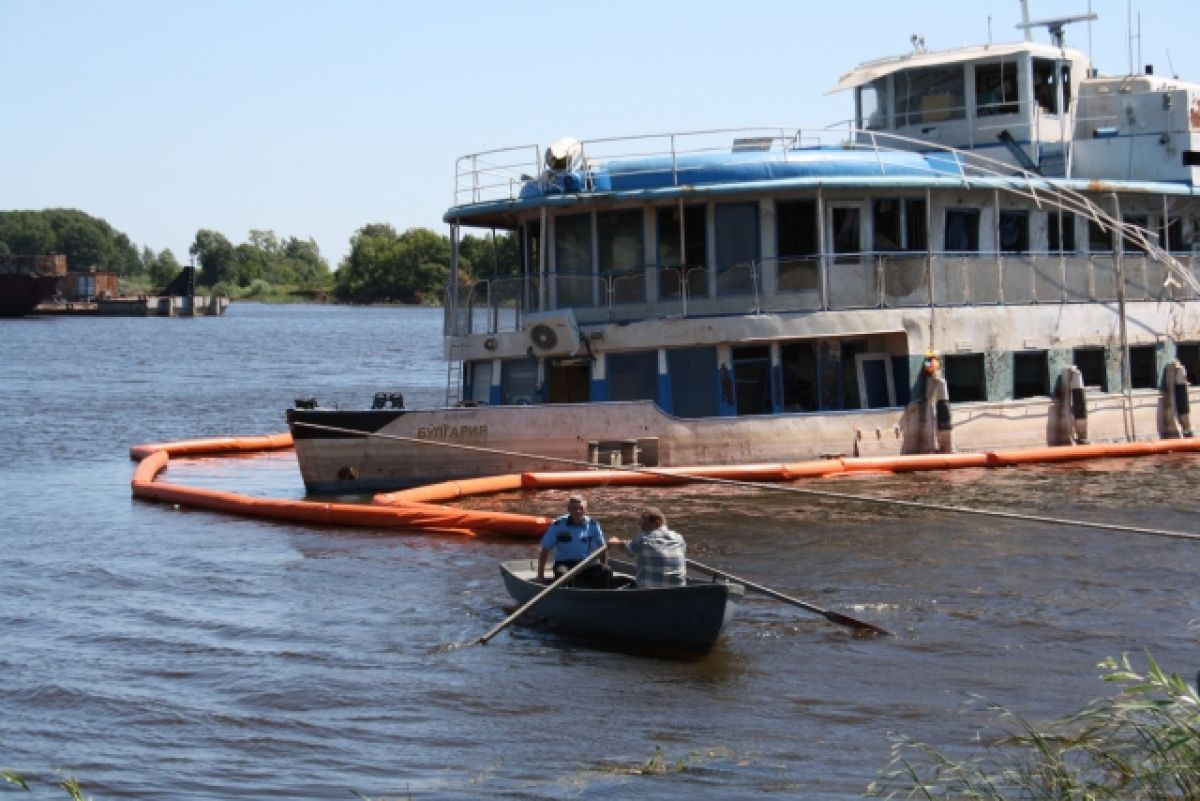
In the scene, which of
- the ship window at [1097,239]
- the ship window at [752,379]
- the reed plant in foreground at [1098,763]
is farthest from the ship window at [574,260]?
the reed plant in foreground at [1098,763]

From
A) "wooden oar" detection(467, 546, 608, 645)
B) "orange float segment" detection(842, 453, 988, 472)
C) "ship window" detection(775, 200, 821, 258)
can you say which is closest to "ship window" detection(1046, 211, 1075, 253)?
"orange float segment" detection(842, 453, 988, 472)

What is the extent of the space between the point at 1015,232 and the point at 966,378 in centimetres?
309

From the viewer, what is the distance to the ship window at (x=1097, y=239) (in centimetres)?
3038

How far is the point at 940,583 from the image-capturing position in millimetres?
19359

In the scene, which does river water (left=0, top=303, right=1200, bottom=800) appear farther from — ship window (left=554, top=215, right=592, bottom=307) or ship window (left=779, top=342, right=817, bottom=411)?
ship window (left=554, top=215, right=592, bottom=307)

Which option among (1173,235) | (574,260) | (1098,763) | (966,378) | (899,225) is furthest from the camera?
(1173,235)

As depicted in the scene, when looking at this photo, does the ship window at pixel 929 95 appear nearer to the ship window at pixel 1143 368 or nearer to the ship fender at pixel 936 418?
the ship window at pixel 1143 368

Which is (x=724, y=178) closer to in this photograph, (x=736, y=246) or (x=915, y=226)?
(x=736, y=246)

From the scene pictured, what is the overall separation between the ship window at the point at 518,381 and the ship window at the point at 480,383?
336 millimetres

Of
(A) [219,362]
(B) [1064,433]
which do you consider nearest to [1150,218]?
(B) [1064,433]

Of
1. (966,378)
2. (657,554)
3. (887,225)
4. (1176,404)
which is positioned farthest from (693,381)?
(657,554)

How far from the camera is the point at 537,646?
54.7ft

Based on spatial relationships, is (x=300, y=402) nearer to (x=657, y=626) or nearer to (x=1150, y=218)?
(x=657, y=626)

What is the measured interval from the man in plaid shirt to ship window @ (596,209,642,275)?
11.1 meters
